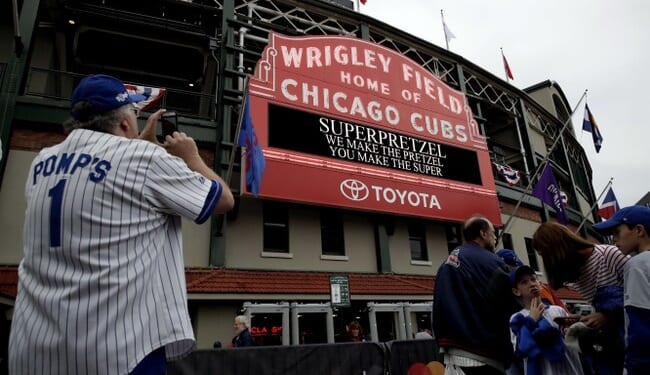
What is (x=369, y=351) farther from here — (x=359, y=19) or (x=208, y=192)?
(x=359, y=19)

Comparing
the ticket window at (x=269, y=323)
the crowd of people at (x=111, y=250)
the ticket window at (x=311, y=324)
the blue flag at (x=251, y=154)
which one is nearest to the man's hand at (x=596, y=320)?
the crowd of people at (x=111, y=250)

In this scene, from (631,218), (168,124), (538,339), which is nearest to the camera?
(168,124)

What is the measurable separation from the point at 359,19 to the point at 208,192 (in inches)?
633

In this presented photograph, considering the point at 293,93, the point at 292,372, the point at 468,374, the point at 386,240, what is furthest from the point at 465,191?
the point at 468,374

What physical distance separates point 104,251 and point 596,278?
11.1ft

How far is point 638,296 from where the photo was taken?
7.70 ft

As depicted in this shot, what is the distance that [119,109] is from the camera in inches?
71.9

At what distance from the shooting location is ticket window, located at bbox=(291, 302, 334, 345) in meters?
10.9

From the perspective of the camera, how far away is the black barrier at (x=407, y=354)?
6.22 meters

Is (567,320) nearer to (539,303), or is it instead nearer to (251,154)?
(539,303)

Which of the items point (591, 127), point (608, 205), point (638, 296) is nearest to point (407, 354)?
point (638, 296)

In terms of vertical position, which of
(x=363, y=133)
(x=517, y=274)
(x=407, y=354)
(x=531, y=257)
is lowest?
(x=407, y=354)

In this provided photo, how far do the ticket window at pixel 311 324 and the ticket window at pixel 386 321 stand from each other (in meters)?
1.32

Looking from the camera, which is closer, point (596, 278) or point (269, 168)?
point (596, 278)
